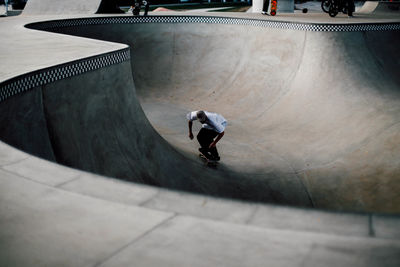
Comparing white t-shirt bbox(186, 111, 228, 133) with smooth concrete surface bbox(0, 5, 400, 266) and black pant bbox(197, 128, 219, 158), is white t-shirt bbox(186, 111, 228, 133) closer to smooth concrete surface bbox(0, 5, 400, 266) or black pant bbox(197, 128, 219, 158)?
black pant bbox(197, 128, 219, 158)

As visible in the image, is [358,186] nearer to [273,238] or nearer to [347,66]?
[347,66]

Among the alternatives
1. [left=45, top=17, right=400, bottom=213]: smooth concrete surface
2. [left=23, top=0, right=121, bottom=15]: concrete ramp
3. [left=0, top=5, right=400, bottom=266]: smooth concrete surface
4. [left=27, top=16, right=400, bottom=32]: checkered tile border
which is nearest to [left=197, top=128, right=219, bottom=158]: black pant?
[left=45, top=17, right=400, bottom=213]: smooth concrete surface

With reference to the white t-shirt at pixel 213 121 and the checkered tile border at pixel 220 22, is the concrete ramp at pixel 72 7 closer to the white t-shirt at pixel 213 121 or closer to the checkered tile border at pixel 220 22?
the checkered tile border at pixel 220 22

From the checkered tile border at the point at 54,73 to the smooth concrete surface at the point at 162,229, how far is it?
2110 millimetres

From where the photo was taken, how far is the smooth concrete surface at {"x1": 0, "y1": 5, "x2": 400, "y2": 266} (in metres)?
1.77

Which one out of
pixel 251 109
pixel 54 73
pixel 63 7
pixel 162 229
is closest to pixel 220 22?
pixel 251 109

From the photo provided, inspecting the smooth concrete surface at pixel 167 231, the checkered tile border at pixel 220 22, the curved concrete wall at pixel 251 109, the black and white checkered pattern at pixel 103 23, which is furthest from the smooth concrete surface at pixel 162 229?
the checkered tile border at pixel 220 22

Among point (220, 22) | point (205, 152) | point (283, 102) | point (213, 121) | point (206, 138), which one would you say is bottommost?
point (205, 152)

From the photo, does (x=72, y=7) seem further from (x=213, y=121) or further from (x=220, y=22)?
(x=213, y=121)

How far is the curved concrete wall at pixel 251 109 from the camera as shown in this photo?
5.71 meters

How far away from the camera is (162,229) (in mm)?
2004

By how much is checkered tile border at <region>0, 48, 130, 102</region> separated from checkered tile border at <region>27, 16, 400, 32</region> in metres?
6.20

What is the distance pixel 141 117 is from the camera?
707cm

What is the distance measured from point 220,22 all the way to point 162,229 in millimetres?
12105
